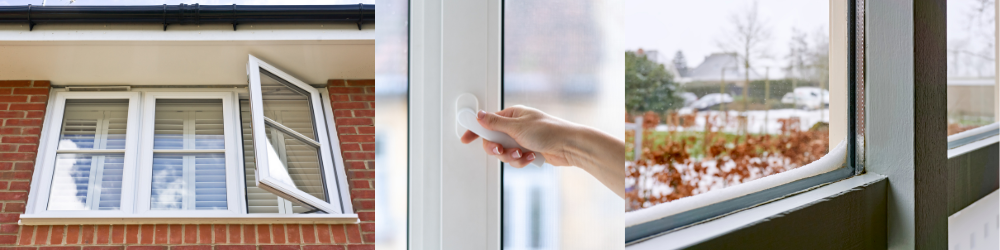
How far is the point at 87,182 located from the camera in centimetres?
204

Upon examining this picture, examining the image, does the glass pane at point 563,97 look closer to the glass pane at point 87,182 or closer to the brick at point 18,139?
the glass pane at point 87,182

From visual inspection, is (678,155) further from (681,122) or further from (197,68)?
(197,68)

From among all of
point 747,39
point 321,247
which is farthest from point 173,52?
point 747,39

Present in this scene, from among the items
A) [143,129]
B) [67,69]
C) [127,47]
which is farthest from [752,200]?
[67,69]

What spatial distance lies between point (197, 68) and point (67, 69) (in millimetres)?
528

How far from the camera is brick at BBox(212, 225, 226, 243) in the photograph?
6.11 ft

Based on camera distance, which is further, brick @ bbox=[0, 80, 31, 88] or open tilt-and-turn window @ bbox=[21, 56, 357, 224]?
brick @ bbox=[0, 80, 31, 88]

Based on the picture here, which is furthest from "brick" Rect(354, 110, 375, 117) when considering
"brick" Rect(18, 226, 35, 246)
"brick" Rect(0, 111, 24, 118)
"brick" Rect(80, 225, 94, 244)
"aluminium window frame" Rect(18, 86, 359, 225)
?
"brick" Rect(0, 111, 24, 118)

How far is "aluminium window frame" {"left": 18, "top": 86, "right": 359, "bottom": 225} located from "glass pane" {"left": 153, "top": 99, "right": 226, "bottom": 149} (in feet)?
0.21

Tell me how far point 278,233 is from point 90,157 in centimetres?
99

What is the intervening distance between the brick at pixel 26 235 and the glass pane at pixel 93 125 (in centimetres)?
38

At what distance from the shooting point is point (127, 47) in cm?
188

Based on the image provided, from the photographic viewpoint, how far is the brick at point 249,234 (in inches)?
73.3

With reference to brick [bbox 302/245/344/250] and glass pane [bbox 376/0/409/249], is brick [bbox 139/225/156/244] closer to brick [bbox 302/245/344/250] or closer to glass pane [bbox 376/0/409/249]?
brick [bbox 302/245/344/250]
